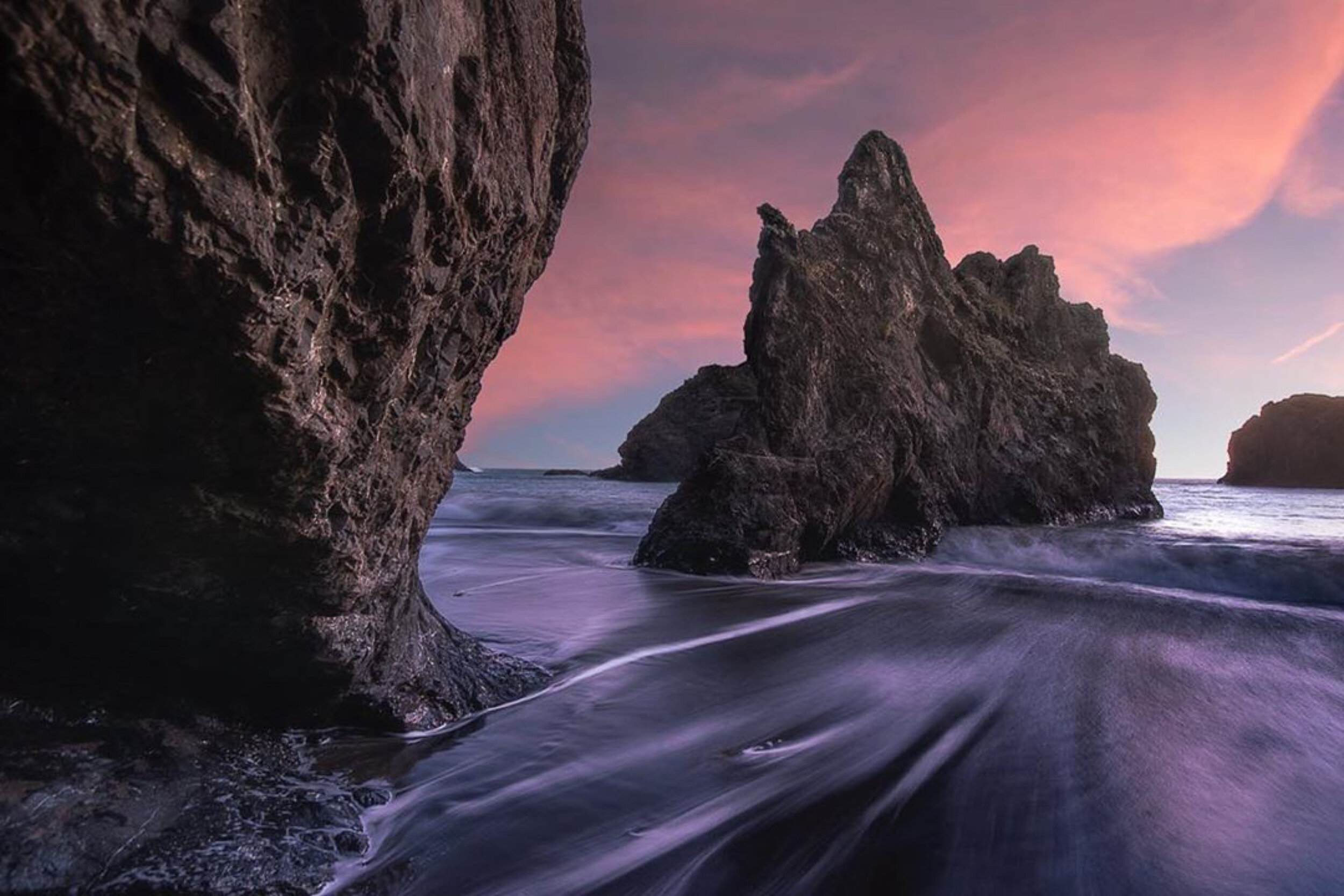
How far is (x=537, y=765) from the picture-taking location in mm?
Result: 3010

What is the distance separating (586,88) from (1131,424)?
23.5 meters

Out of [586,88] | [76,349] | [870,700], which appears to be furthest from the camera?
[870,700]

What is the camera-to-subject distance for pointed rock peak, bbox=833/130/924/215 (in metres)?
14.3

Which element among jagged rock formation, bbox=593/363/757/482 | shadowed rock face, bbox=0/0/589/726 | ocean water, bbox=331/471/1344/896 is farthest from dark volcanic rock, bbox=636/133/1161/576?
jagged rock formation, bbox=593/363/757/482

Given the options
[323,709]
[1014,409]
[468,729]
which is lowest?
[468,729]

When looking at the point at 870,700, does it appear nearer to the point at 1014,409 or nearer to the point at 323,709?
the point at 323,709

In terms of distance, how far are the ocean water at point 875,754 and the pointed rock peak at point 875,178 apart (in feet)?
31.2

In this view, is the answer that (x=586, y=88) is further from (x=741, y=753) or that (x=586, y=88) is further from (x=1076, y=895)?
(x=1076, y=895)

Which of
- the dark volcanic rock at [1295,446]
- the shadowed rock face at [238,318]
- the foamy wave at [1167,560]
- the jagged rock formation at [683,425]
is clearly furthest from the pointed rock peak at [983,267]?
the dark volcanic rock at [1295,446]

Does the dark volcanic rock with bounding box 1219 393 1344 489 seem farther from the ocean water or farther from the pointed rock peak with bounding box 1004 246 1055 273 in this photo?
the ocean water

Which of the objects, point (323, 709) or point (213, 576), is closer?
point (213, 576)

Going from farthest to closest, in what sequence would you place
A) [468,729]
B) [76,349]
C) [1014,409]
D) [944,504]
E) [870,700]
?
1. [1014,409]
2. [944,504]
3. [870,700]
4. [468,729]
5. [76,349]

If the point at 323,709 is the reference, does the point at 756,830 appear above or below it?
below

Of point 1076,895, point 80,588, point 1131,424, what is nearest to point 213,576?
point 80,588
